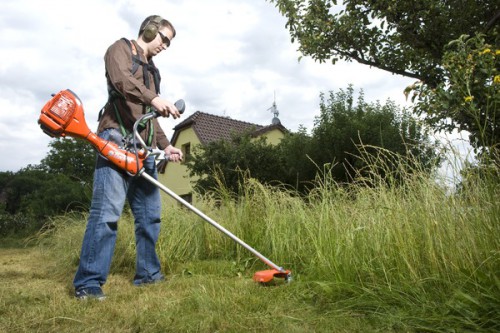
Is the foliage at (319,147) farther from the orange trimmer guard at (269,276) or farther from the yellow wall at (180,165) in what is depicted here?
the orange trimmer guard at (269,276)

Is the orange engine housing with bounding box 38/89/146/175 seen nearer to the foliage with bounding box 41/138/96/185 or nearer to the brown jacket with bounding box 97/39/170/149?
the brown jacket with bounding box 97/39/170/149

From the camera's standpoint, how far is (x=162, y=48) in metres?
3.40

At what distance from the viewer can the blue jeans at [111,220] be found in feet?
9.52

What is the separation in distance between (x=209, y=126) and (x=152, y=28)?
68.6ft

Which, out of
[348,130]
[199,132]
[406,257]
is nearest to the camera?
[406,257]

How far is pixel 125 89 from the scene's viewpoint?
295 cm

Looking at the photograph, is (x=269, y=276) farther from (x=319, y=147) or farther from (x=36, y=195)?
(x=36, y=195)

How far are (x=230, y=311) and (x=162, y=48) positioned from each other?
2.03 meters

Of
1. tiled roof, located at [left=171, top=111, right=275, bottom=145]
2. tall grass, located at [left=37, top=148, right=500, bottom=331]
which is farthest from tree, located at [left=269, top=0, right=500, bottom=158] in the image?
tiled roof, located at [left=171, top=111, right=275, bottom=145]

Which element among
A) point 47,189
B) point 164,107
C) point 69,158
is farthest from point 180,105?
point 69,158

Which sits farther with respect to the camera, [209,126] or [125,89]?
[209,126]

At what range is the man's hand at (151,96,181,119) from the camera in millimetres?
2934

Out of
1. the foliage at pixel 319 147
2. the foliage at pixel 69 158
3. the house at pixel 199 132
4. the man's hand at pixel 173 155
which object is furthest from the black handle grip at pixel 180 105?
the foliage at pixel 69 158

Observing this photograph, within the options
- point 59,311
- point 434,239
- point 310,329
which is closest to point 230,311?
point 310,329
